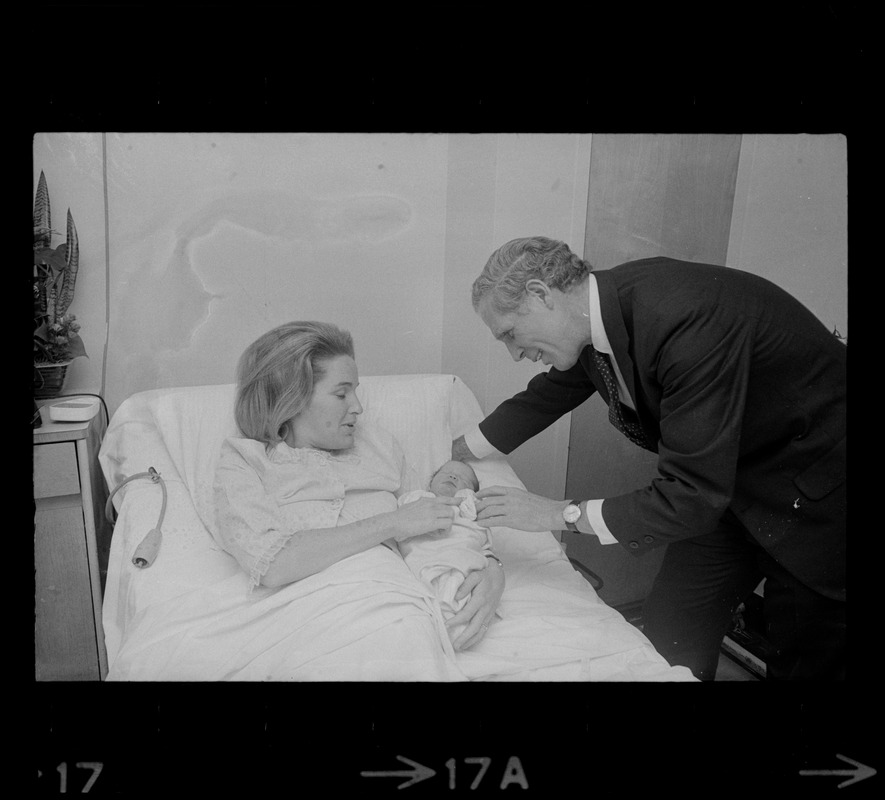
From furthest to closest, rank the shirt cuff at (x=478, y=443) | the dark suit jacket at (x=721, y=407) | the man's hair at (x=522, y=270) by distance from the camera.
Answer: the shirt cuff at (x=478, y=443) → the man's hair at (x=522, y=270) → the dark suit jacket at (x=721, y=407)

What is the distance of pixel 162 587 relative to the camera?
4.81ft

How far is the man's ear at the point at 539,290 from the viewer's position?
1.52 m

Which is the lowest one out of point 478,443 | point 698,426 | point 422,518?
point 422,518

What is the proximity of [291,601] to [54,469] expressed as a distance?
0.58 metres

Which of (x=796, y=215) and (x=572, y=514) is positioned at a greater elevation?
(x=796, y=215)

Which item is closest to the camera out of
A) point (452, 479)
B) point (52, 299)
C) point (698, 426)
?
point (698, 426)

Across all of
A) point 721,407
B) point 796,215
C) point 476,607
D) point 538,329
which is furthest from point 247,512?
point 796,215

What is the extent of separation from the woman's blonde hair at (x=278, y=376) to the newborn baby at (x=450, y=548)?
313 millimetres

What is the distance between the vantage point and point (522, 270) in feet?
4.98

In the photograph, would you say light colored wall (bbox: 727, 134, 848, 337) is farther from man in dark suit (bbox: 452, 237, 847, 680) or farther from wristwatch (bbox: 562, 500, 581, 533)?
wristwatch (bbox: 562, 500, 581, 533)

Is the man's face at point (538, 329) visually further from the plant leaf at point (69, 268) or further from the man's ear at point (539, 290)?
the plant leaf at point (69, 268)

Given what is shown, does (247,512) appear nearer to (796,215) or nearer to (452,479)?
(452,479)
